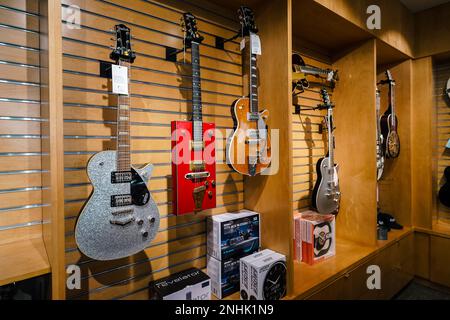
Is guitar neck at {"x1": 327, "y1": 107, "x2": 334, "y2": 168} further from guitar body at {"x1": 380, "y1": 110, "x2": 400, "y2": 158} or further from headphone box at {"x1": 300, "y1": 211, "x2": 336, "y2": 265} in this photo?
guitar body at {"x1": 380, "y1": 110, "x2": 400, "y2": 158}

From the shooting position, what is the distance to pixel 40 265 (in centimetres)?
97

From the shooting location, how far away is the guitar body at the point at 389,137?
281 cm

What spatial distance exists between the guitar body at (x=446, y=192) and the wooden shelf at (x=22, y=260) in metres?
3.82

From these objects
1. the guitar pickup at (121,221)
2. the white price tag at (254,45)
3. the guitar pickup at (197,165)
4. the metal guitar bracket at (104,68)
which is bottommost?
the guitar pickup at (121,221)

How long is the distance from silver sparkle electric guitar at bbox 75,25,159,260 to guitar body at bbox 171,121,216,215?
160mm

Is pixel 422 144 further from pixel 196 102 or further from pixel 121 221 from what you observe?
pixel 121 221

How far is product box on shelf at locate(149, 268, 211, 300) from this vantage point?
4.54 ft

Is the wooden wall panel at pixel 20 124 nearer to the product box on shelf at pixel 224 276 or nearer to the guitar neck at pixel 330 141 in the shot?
the product box on shelf at pixel 224 276

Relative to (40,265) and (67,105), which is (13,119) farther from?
(40,265)

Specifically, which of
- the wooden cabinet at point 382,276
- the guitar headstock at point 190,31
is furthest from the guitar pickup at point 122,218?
the wooden cabinet at point 382,276

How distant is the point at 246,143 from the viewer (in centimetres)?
165

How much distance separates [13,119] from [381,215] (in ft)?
11.3

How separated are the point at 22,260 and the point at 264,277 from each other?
3.86ft
